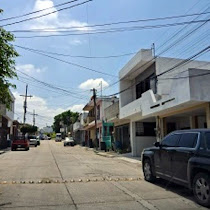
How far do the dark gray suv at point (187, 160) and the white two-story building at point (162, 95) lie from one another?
4.90 m

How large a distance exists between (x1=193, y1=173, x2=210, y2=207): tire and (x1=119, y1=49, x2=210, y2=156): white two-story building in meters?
6.95

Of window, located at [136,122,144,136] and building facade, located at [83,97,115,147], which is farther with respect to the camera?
building facade, located at [83,97,115,147]

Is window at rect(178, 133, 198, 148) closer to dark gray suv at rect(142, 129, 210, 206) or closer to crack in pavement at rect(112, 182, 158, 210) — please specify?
dark gray suv at rect(142, 129, 210, 206)

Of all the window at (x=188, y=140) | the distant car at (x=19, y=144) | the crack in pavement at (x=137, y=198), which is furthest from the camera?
the distant car at (x=19, y=144)

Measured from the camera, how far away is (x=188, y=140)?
8797 millimetres

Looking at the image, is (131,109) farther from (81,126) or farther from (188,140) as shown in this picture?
(81,126)

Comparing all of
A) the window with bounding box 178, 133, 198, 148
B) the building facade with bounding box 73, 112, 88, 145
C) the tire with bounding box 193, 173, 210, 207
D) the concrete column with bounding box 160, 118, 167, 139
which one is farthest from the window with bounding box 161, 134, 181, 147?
the building facade with bounding box 73, 112, 88, 145

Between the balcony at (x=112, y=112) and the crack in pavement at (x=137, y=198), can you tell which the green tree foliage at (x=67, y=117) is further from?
the crack in pavement at (x=137, y=198)

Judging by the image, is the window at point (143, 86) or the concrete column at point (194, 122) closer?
the concrete column at point (194, 122)

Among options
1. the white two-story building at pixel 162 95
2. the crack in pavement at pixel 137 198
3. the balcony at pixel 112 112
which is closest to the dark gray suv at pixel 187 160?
the crack in pavement at pixel 137 198

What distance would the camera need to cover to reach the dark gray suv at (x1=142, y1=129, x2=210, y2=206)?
762 centimetres

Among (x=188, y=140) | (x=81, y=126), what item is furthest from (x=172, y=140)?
(x=81, y=126)

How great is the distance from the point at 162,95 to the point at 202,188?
12488 millimetres

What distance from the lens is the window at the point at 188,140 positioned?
8.46 metres
